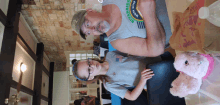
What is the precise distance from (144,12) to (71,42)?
288 cm

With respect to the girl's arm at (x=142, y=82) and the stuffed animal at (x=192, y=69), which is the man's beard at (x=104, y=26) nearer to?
the girl's arm at (x=142, y=82)

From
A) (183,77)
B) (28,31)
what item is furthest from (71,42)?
(183,77)

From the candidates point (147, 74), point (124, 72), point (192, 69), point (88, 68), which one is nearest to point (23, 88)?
point (88, 68)

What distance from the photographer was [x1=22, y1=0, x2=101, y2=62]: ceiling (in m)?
2.66

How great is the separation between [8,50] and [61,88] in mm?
2804

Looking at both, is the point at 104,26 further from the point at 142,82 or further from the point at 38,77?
the point at 38,77

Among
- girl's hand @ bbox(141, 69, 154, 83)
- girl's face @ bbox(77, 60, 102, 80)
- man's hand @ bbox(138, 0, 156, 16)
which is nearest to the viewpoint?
man's hand @ bbox(138, 0, 156, 16)

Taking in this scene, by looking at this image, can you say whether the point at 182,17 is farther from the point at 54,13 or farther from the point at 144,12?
the point at 54,13

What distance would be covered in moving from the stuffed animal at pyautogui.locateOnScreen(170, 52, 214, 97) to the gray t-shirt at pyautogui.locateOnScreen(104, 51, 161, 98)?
0.56m

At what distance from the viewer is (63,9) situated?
9.02 ft

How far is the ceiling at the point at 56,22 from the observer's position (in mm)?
2660

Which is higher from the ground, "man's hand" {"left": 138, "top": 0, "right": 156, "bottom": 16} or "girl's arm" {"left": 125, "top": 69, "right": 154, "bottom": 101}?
"man's hand" {"left": 138, "top": 0, "right": 156, "bottom": 16}

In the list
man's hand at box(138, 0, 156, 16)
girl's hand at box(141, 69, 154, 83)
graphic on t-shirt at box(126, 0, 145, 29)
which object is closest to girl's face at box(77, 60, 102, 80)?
girl's hand at box(141, 69, 154, 83)

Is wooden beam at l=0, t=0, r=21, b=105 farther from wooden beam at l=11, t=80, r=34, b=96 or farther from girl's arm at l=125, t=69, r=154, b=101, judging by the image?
girl's arm at l=125, t=69, r=154, b=101
